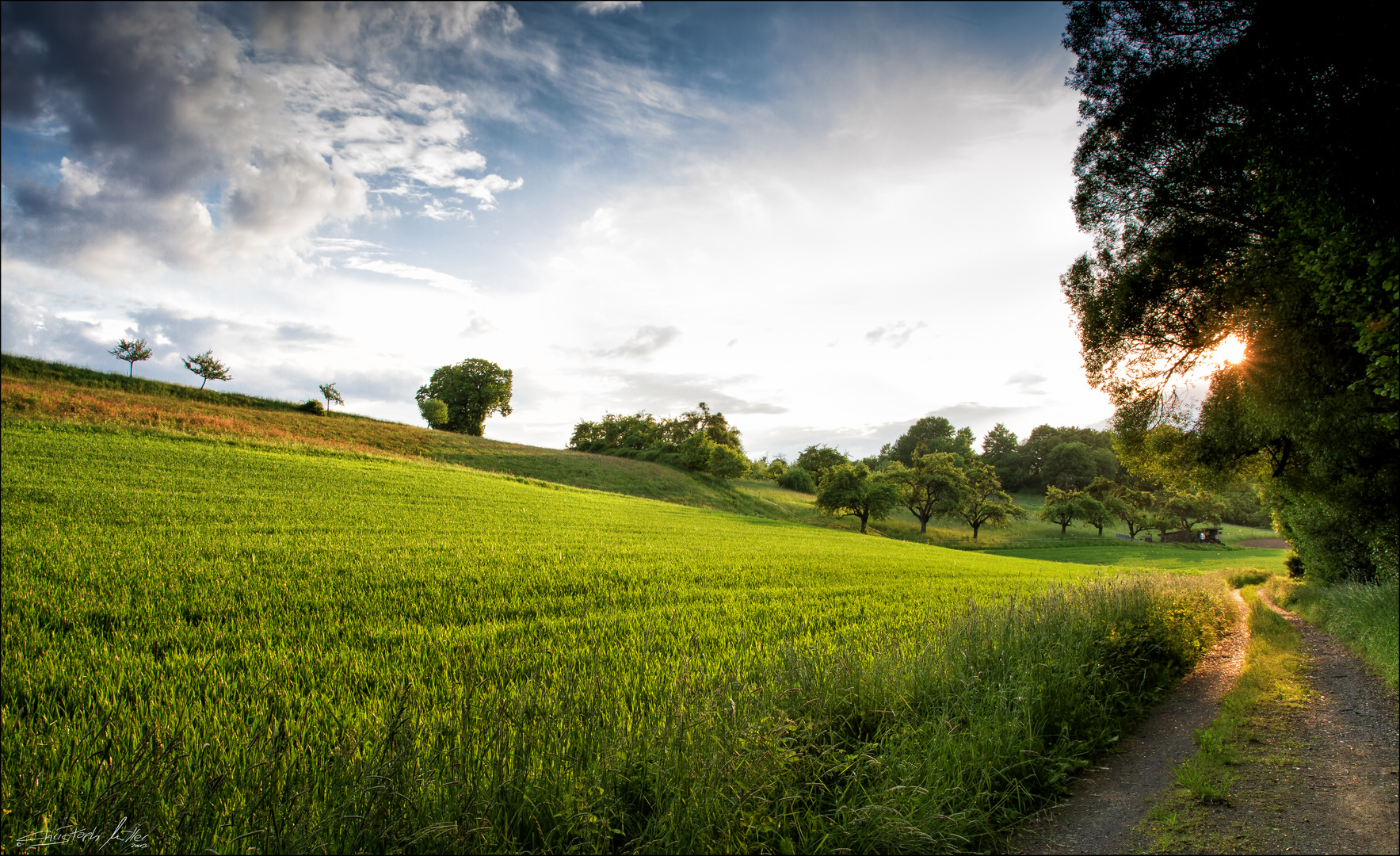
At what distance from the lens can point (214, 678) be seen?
16.5 ft

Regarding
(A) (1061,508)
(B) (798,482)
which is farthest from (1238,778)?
(B) (798,482)

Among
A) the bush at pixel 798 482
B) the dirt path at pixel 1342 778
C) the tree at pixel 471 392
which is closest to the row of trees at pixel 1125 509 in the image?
the bush at pixel 798 482

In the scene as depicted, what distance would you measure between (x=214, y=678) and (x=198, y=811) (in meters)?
3.12

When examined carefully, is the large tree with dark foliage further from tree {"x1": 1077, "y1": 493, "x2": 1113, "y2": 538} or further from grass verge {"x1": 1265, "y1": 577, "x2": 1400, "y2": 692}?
tree {"x1": 1077, "y1": 493, "x2": 1113, "y2": 538}

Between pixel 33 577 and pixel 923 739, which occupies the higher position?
pixel 923 739

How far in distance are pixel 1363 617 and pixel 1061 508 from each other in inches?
Result: 2090

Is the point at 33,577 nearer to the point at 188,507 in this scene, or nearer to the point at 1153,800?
the point at 188,507

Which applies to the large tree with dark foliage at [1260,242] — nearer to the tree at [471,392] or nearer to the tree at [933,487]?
the tree at [933,487]

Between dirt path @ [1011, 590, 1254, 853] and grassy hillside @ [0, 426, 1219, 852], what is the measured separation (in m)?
0.20

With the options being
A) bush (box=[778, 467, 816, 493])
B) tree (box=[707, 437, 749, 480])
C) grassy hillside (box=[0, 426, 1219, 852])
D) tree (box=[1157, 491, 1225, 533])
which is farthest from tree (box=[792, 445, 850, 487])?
grassy hillside (box=[0, 426, 1219, 852])

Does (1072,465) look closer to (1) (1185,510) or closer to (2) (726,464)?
(1) (1185,510)

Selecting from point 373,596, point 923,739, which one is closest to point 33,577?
point 373,596

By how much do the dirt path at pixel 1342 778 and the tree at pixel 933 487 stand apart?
47640 millimetres

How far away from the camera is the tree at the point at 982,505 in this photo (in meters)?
52.6
